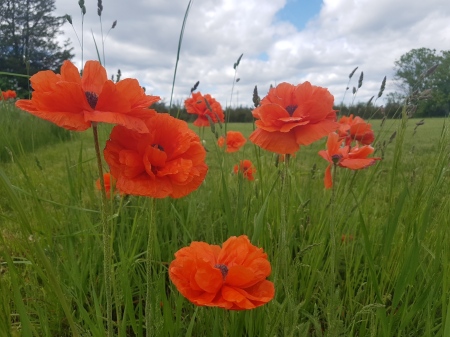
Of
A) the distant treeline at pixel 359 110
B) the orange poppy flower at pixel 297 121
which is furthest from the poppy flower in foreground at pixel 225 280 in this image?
the distant treeline at pixel 359 110

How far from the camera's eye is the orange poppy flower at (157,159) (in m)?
0.66

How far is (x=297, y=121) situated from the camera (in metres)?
0.90

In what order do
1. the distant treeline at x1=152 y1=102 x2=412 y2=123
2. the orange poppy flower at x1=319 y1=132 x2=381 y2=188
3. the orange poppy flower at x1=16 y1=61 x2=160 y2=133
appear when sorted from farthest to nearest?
1. the distant treeline at x1=152 y1=102 x2=412 y2=123
2. the orange poppy flower at x1=319 y1=132 x2=381 y2=188
3. the orange poppy flower at x1=16 y1=61 x2=160 y2=133

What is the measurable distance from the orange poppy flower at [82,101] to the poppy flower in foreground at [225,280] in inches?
10.4

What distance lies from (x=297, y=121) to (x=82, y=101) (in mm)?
459

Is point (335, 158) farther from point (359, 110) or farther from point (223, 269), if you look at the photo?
point (359, 110)

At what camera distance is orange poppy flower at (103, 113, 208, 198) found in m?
0.66

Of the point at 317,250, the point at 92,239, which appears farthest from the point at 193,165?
the point at 92,239

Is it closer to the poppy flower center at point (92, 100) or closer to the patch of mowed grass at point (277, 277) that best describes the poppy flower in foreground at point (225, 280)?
the patch of mowed grass at point (277, 277)

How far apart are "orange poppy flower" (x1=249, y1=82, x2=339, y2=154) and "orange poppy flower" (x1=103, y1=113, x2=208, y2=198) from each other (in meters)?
0.22

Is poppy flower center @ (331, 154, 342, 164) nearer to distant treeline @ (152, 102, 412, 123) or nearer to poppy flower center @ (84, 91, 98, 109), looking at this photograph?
distant treeline @ (152, 102, 412, 123)

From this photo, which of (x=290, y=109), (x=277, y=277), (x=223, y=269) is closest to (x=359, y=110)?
(x=290, y=109)

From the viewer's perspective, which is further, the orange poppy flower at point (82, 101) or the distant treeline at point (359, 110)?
the distant treeline at point (359, 110)

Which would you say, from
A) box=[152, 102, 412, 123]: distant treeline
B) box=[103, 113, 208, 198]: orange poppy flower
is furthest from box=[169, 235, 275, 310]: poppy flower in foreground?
box=[152, 102, 412, 123]: distant treeline
